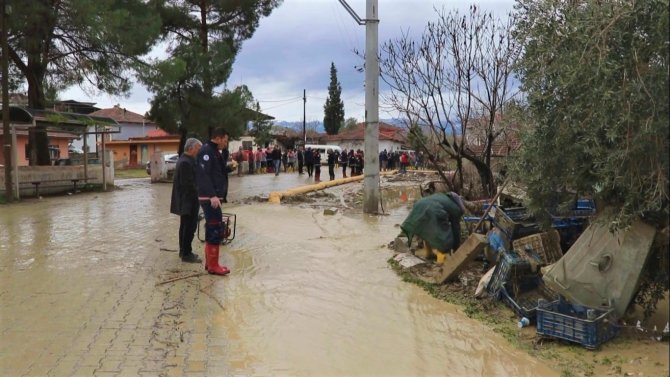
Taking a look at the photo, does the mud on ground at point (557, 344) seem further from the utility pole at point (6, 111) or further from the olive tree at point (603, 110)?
the utility pole at point (6, 111)

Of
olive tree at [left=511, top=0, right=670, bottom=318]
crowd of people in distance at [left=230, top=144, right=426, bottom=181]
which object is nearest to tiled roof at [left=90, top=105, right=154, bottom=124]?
crowd of people in distance at [left=230, top=144, right=426, bottom=181]

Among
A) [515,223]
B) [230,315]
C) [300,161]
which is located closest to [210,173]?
[230,315]

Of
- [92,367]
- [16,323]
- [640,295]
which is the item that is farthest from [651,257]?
[16,323]

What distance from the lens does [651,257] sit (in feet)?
14.7

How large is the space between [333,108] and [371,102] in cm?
7389

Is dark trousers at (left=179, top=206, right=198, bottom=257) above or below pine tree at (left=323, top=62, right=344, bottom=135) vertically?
below

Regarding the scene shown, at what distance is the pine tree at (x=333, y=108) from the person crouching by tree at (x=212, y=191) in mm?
79755

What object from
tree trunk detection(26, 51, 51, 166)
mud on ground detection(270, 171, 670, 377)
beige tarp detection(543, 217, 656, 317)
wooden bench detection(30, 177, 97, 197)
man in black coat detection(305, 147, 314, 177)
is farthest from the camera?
man in black coat detection(305, 147, 314, 177)

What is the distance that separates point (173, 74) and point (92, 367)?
52.9 feet

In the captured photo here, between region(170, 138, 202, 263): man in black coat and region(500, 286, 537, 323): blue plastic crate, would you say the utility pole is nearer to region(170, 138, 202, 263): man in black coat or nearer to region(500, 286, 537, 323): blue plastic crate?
region(170, 138, 202, 263): man in black coat

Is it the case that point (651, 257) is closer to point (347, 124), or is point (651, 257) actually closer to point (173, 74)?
point (173, 74)

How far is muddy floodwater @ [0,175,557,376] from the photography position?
4.35 meters

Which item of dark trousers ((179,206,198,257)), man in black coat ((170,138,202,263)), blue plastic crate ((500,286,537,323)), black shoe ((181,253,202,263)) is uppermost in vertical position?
man in black coat ((170,138,202,263))

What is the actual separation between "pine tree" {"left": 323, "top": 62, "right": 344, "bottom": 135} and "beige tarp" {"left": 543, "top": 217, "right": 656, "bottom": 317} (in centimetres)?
8171
